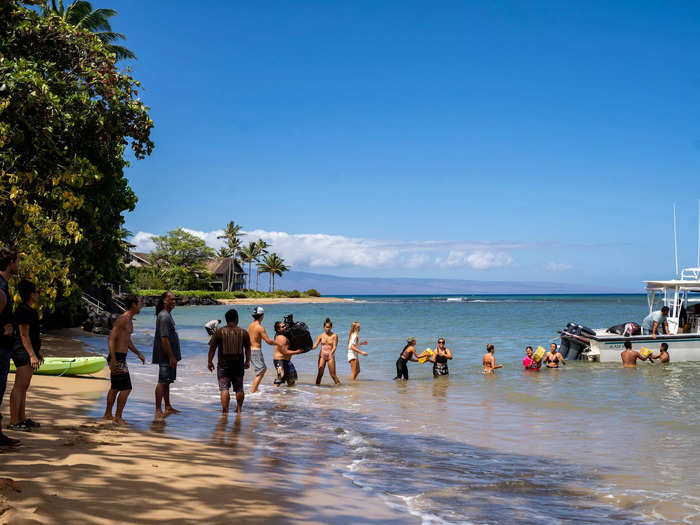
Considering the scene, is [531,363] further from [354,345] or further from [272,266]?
[272,266]

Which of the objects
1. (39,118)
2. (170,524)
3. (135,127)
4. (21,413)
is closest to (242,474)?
(170,524)

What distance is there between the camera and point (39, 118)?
44.7ft

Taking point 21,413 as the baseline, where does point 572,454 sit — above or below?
below

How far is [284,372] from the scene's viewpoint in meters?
14.5

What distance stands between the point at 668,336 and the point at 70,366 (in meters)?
19.1

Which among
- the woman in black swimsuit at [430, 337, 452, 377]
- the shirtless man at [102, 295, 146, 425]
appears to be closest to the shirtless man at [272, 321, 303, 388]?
the woman in black swimsuit at [430, 337, 452, 377]

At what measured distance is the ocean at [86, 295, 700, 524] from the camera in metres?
6.14

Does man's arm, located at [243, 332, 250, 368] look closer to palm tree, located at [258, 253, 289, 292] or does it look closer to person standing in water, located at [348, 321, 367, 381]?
person standing in water, located at [348, 321, 367, 381]

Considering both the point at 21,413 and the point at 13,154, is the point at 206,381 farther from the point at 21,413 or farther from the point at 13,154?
the point at 21,413

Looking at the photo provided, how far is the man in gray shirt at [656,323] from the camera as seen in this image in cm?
2159

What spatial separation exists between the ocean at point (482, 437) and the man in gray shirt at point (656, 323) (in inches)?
165

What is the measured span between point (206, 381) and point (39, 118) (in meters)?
7.55


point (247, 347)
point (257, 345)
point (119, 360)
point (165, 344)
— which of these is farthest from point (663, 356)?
point (119, 360)

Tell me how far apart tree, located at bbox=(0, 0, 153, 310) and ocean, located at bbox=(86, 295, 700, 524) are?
3933 mm
